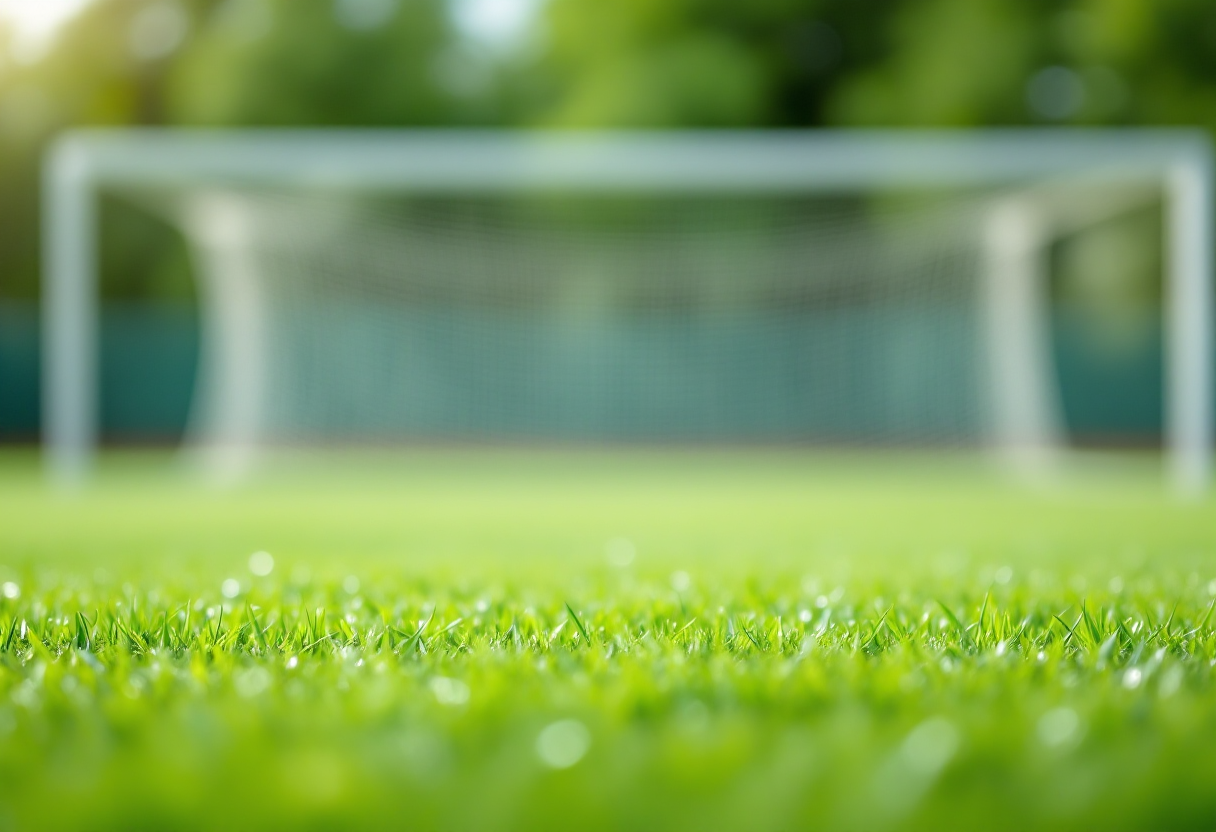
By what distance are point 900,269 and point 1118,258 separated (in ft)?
19.6

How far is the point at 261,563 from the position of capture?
387 cm

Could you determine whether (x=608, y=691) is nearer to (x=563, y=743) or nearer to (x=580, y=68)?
(x=563, y=743)

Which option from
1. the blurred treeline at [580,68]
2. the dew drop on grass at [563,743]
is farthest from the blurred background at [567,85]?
the dew drop on grass at [563,743]

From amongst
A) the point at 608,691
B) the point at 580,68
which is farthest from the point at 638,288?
the point at 608,691

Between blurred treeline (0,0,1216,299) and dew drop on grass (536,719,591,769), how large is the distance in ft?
68.9

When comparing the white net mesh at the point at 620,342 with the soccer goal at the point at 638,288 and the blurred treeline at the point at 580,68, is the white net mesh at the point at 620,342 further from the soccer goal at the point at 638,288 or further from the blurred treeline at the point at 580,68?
the blurred treeline at the point at 580,68

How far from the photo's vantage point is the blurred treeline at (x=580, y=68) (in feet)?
68.1

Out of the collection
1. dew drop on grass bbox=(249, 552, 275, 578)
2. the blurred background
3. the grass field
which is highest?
the blurred background

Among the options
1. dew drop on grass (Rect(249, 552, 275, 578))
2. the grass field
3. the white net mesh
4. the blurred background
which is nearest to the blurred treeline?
the blurred background

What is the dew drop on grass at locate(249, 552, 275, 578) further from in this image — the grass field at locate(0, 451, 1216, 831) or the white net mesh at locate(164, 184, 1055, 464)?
the white net mesh at locate(164, 184, 1055, 464)

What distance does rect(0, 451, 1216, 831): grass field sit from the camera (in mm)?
1061

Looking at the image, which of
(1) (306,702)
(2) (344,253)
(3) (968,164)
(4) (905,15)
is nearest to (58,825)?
(1) (306,702)

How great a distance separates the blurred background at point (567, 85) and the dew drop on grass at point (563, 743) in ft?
63.0

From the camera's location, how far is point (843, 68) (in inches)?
918
